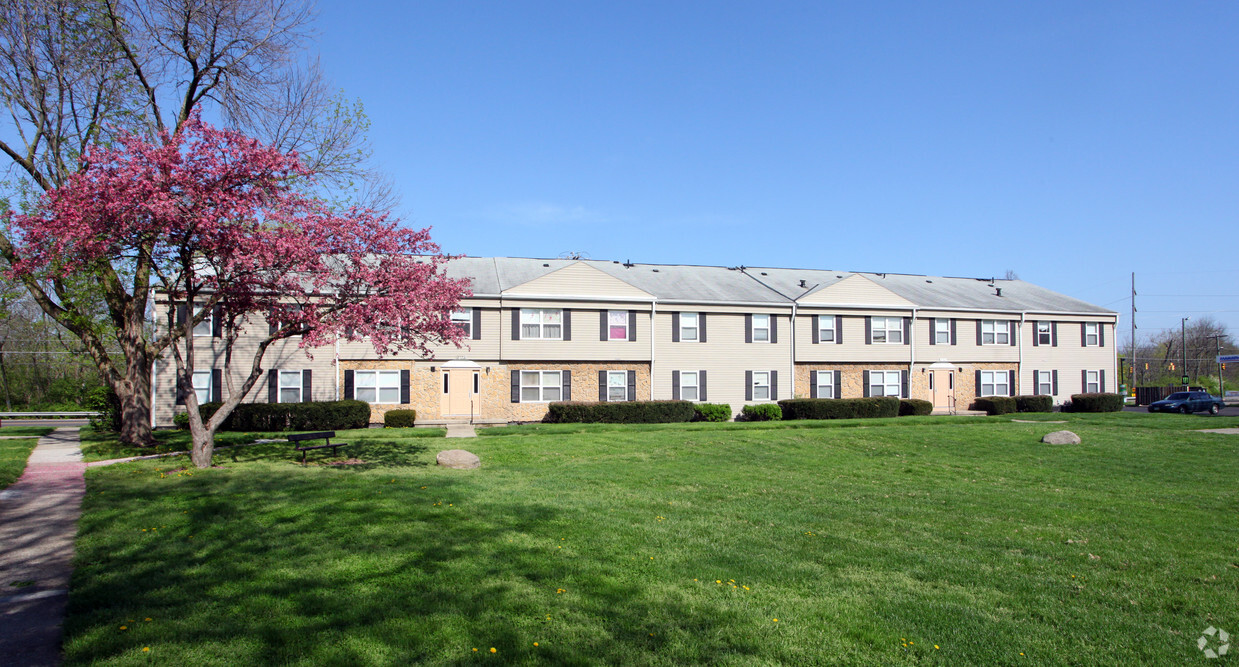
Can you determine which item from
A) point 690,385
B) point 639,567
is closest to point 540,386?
point 690,385

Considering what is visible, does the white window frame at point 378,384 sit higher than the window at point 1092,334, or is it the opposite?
the window at point 1092,334

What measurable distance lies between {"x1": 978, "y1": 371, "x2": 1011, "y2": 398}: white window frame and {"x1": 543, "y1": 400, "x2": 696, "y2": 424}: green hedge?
650 inches

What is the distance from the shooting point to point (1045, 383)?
36.0m

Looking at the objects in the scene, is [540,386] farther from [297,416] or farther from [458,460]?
[458,460]

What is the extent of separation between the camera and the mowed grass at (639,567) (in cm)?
498

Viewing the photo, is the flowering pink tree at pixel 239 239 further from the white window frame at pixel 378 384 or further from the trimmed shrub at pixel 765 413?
the trimmed shrub at pixel 765 413

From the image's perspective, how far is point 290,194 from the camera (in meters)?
12.9

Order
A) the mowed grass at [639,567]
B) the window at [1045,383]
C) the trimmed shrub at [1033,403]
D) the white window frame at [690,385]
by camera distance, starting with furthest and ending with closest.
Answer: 1. the window at [1045,383]
2. the trimmed shrub at [1033,403]
3. the white window frame at [690,385]
4. the mowed grass at [639,567]

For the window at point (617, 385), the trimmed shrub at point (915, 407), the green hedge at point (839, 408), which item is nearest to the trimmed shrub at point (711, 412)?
the green hedge at point (839, 408)

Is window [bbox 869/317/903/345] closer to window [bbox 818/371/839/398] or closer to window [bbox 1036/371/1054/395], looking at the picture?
window [bbox 818/371/839/398]

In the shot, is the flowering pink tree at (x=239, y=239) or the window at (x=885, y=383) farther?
the window at (x=885, y=383)

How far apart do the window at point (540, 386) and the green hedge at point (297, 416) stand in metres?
6.16

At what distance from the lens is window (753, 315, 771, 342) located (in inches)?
1222

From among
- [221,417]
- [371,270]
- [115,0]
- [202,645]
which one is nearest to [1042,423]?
[371,270]
